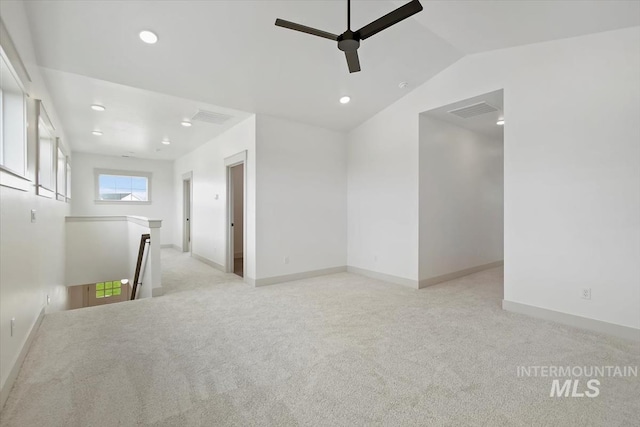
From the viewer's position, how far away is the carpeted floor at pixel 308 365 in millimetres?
1754

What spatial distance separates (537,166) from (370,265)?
286 centimetres

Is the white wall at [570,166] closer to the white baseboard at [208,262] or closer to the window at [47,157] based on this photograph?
the white baseboard at [208,262]

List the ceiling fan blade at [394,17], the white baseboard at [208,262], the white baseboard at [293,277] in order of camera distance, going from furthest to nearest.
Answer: the white baseboard at [208,262], the white baseboard at [293,277], the ceiling fan blade at [394,17]

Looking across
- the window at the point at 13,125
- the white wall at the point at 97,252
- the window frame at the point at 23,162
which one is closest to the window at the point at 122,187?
the white wall at the point at 97,252

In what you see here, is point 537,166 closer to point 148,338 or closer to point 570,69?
point 570,69

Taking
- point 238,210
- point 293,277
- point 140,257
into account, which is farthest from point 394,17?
point 238,210

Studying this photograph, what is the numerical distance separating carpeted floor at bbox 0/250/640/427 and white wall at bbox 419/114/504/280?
1.18 meters

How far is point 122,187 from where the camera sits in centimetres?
840

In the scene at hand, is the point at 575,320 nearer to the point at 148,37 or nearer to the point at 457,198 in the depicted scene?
the point at 457,198

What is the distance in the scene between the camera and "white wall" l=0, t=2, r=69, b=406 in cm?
196

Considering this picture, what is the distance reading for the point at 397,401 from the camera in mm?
1866

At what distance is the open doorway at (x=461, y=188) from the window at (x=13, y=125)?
447cm

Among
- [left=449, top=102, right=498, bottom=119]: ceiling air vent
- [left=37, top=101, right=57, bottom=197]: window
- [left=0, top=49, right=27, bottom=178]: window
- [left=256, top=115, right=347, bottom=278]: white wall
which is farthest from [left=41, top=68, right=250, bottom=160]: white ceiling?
[left=449, top=102, right=498, bottom=119]: ceiling air vent

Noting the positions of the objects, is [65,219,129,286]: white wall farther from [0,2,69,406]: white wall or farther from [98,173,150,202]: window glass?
[98,173,150,202]: window glass
